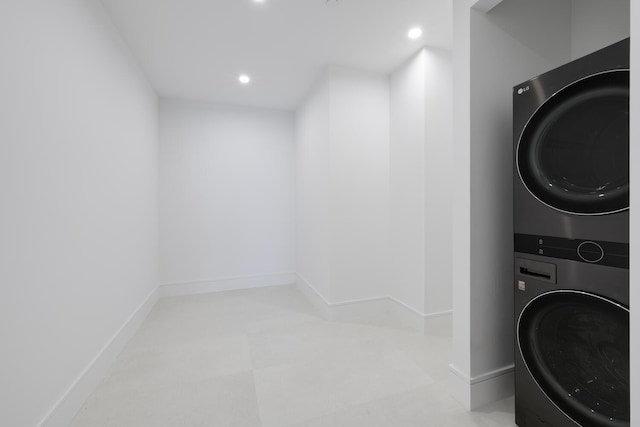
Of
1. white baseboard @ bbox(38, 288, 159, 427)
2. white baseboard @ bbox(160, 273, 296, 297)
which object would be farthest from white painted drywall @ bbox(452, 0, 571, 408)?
white baseboard @ bbox(160, 273, 296, 297)

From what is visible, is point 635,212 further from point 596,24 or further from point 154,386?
point 154,386

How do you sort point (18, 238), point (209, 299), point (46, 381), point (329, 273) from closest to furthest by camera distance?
point (18, 238)
point (46, 381)
point (329, 273)
point (209, 299)

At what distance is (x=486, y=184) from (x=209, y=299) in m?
3.29

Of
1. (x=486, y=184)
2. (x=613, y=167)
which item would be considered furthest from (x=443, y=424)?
(x=613, y=167)

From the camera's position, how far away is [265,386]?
178 centimetres

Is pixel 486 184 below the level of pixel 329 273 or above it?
above

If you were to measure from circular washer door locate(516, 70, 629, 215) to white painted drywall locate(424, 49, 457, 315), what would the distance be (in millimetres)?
1151

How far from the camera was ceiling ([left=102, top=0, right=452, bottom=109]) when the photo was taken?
1.99 metres

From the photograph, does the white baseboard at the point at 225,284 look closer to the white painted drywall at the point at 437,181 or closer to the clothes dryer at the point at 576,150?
the white painted drywall at the point at 437,181

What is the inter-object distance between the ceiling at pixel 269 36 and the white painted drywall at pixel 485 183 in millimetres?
599

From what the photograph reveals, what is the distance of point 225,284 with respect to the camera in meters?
3.90

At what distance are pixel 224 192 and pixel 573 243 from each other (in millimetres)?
3659

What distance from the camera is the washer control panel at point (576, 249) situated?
3.43 feet

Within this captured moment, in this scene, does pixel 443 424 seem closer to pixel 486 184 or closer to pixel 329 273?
pixel 486 184
